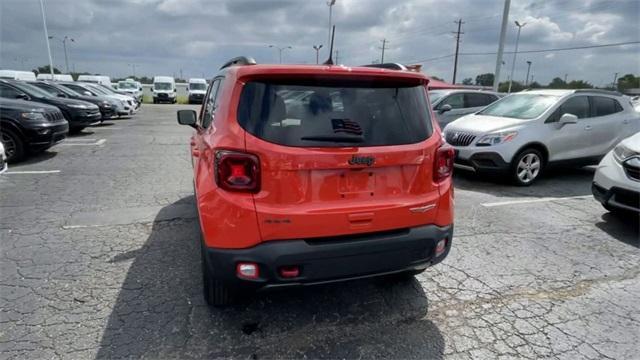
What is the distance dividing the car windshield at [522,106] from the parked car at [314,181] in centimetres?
560

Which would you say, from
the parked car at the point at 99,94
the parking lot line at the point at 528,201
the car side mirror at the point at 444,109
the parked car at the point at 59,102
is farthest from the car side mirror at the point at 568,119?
the parked car at the point at 99,94

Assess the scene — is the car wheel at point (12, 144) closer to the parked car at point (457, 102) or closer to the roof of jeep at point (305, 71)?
the roof of jeep at point (305, 71)

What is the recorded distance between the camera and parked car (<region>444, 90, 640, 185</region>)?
662cm

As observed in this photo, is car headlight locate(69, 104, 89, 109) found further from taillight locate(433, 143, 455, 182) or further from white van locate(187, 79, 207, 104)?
white van locate(187, 79, 207, 104)

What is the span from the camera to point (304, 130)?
2297 mm

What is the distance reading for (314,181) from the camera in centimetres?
229

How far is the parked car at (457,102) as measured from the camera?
10.9 metres

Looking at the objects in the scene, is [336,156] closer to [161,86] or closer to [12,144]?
[12,144]

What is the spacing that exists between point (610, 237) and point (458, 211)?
5.69ft

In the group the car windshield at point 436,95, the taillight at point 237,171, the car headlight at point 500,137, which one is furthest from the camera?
the car windshield at point 436,95

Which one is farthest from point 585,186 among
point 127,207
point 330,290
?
point 127,207

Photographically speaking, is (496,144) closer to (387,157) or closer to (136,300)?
(387,157)

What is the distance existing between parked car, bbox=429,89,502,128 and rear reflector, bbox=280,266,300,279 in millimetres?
9445

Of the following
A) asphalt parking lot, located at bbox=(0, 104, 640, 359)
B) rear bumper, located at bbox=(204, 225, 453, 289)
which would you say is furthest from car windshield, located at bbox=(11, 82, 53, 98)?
rear bumper, located at bbox=(204, 225, 453, 289)
